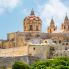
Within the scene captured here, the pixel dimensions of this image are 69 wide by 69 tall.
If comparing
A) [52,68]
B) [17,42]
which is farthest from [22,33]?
[52,68]

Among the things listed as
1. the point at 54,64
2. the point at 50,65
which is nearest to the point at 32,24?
the point at 50,65

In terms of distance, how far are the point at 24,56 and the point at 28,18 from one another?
1327 centimetres

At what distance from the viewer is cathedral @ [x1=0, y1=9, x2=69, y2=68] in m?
85.9

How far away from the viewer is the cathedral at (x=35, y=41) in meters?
85.9

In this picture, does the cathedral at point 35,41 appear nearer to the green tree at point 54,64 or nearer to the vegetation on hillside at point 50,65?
the vegetation on hillside at point 50,65

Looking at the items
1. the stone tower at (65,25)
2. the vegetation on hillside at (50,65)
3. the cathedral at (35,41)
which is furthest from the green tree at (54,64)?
the stone tower at (65,25)

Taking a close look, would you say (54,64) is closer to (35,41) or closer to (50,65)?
(50,65)

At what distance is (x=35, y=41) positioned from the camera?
91.0 m

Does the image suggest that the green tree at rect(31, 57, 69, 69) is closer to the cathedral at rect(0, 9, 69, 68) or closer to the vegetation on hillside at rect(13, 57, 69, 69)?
the vegetation on hillside at rect(13, 57, 69, 69)

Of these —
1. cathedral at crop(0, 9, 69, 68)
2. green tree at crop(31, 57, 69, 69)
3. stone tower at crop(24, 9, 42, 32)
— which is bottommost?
green tree at crop(31, 57, 69, 69)

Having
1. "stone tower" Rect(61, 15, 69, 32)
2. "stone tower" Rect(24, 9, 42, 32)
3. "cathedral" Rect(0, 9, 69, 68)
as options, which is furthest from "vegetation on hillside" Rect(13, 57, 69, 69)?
"stone tower" Rect(61, 15, 69, 32)

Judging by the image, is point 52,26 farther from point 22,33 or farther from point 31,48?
point 31,48

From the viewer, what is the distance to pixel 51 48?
86688 mm

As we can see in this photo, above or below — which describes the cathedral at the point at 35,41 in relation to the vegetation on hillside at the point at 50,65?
above
